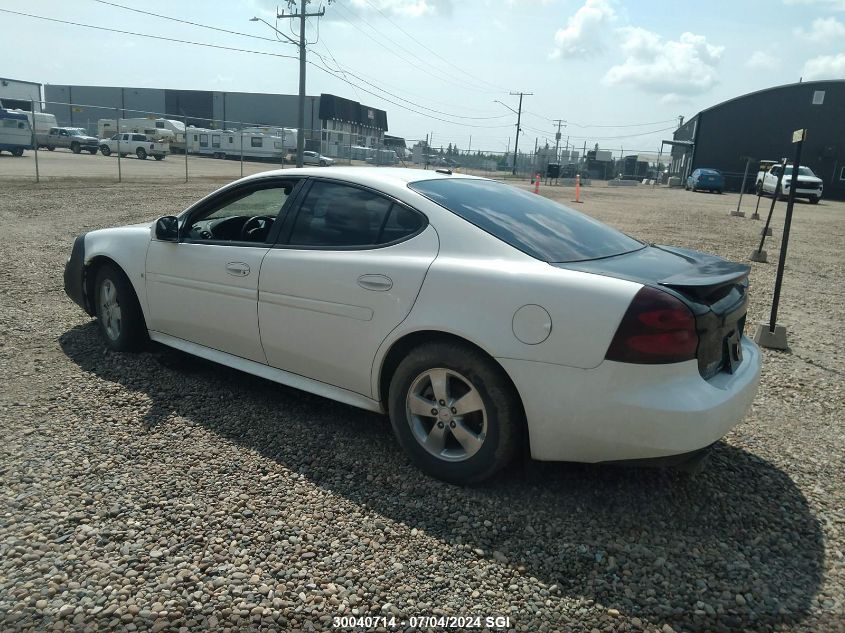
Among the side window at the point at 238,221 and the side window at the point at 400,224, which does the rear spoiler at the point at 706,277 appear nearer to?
the side window at the point at 400,224

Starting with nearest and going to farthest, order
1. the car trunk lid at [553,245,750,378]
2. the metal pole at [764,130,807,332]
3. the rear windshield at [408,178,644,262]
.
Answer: the car trunk lid at [553,245,750,378], the rear windshield at [408,178,644,262], the metal pole at [764,130,807,332]

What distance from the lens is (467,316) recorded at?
2.95 metres

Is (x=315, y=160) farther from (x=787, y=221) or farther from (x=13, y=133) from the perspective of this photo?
(x=787, y=221)

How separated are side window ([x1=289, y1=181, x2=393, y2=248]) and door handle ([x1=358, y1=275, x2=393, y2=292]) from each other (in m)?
0.23

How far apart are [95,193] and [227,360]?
15.5 metres

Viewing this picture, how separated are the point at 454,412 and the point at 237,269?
168 cm

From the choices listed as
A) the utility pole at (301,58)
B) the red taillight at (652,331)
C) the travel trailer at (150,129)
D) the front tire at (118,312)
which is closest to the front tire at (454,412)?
the red taillight at (652,331)

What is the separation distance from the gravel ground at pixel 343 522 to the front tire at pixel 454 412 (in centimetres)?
15

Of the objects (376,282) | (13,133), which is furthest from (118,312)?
(13,133)

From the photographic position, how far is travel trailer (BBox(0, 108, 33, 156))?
32.2 metres

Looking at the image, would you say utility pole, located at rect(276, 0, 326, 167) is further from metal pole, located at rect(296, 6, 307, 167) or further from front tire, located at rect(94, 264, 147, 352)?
front tire, located at rect(94, 264, 147, 352)

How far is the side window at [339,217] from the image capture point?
349cm

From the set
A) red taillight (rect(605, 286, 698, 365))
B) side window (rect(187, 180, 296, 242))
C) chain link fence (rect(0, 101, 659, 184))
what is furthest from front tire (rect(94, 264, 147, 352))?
chain link fence (rect(0, 101, 659, 184))

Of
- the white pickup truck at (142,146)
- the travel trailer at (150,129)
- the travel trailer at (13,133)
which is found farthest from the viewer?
the travel trailer at (150,129)
